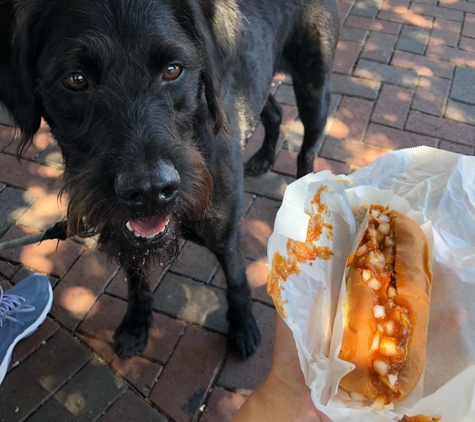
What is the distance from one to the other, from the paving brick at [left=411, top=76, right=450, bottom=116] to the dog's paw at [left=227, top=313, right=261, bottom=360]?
8.59ft

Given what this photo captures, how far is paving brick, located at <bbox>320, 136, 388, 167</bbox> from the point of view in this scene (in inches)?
144

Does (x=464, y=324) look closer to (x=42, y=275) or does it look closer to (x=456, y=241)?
(x=456, y=241)

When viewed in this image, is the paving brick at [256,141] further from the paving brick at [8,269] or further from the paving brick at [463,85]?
Result: the paving brick at [8,269]

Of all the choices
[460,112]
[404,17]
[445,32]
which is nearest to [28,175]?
[460,112]

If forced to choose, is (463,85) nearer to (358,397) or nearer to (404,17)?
(404,17)

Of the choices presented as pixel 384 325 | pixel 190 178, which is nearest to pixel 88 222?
pixel 190 178

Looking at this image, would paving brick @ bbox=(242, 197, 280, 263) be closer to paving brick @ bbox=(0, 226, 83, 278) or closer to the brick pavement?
the brick pavement

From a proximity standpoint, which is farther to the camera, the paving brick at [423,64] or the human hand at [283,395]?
the paving brick at [423,64]

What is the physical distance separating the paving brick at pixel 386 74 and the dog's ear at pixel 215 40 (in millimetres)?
2588

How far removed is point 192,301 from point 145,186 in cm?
156

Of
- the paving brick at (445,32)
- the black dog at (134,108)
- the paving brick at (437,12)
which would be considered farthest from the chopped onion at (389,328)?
the paving brick at (437,12)

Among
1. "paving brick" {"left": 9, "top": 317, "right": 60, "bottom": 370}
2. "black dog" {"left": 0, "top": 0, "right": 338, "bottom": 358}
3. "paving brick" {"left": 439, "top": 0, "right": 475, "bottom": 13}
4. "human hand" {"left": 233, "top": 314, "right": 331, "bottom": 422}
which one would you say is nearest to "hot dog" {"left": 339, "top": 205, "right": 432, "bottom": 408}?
"human hand" {"left": 233, "top": 314, "right": 331, "bottom": 422}

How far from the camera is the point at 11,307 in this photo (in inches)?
107

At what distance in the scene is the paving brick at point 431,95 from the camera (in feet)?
13.1
